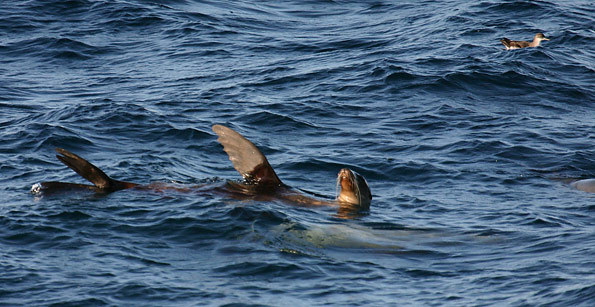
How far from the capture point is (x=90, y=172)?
27.0 ft

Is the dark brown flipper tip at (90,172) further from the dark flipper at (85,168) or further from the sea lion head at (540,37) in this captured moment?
the sea lion head at (540,37)

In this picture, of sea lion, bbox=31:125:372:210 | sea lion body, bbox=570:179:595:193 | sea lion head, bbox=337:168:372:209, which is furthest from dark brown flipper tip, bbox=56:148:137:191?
sea lion body, bbox=570:179:595:193

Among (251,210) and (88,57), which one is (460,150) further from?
(88,57)

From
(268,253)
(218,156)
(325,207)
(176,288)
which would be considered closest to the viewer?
(176,288)

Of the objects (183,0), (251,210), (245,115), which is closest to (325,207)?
(251,210)

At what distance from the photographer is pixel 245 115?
12.2m

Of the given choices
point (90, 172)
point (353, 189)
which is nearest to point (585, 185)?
point (353, 189)

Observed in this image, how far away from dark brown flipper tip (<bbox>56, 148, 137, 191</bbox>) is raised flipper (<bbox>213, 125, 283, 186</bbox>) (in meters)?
1.12

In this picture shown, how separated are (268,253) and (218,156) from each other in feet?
12.7

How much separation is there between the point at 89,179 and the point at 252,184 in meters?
1.70

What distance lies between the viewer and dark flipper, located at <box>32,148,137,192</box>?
26.5 feet

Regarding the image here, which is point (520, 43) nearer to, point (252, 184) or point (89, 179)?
point (252, 184)

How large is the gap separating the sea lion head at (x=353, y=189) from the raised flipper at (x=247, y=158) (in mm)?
746

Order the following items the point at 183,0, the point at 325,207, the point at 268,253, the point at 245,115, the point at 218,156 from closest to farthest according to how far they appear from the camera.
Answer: the point at 268,253
the point at 325,207
the point at 218,156
the point at 245,115
the point at 183,0
